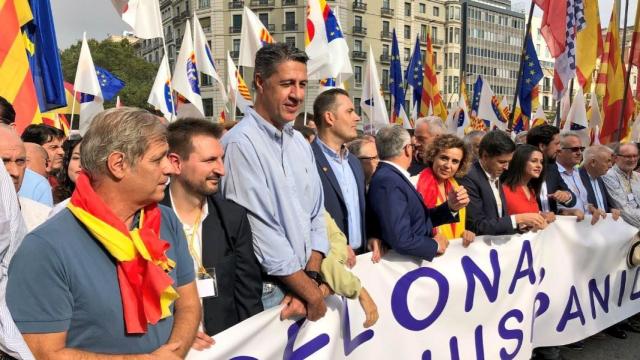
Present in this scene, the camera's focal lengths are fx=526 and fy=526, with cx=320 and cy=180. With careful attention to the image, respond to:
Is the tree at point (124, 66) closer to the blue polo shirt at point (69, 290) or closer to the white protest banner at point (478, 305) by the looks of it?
the white protest banner at point (478, 305)

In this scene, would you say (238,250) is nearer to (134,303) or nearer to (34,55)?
(134,303)

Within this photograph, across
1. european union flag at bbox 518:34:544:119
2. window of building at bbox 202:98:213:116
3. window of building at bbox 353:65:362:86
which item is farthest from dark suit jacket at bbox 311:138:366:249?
window of building at bbox 353:65:362:86

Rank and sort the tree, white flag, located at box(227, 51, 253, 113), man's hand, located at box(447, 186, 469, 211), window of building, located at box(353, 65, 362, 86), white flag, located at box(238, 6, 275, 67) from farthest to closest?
1. window of building, located at box(353, 65, 362, 86)
2. the tree
3. white flag, located at box(227, 51, 253, 113)
4. white flag, located at box(238, 6, 275, 67)
5. man's hand, located at box(447, 186, 469, 211)

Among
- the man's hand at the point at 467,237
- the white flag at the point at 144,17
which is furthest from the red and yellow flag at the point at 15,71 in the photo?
the white flag at the point at 144,17

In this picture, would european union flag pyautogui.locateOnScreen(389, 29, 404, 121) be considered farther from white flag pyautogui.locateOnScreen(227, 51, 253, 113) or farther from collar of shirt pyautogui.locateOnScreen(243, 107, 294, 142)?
collar of shirt pyautogui.locateOnScreen(243, 107, 294, 142)

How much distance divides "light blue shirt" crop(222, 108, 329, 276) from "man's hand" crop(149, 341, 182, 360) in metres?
0.69

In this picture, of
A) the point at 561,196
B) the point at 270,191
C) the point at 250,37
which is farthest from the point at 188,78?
the point at 270,191

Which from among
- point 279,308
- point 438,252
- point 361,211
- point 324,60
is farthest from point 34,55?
point 324,60

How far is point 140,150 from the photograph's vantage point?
1615 millimetres

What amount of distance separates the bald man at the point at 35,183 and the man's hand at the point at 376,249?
1.84 m

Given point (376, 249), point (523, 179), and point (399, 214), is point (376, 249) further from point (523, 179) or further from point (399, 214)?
point (523, 179)

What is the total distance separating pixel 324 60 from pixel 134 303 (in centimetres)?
739

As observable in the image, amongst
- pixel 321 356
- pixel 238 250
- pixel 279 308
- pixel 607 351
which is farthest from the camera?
pixel 607 351

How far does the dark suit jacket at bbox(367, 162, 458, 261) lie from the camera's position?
3125mm
